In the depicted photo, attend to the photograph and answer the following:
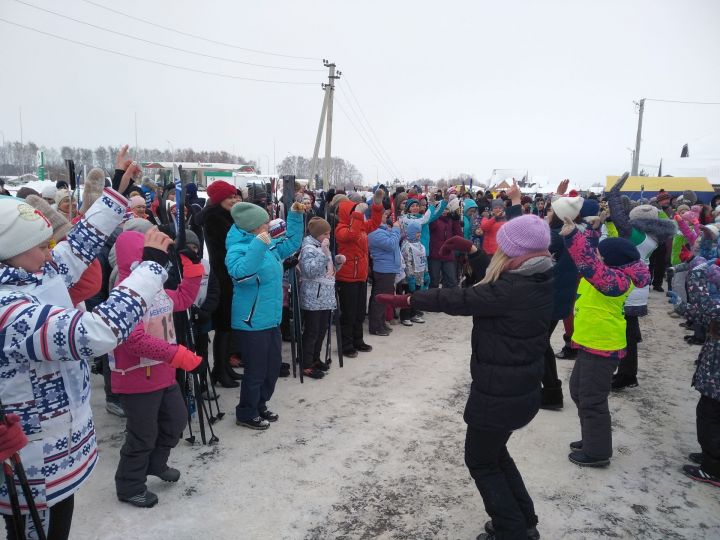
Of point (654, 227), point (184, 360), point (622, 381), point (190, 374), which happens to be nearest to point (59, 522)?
point (184, 360)

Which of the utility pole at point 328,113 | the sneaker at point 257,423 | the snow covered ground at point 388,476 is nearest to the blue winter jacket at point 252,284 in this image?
the sneaker at point 257,423

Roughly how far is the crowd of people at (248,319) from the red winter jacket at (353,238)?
2cm

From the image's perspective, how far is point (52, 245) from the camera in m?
2.50

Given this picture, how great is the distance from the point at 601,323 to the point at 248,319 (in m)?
2.91

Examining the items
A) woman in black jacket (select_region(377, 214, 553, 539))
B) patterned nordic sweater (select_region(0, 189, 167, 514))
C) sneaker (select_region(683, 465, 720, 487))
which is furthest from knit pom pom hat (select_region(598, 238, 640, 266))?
patterned nordic sweater (select_region(0, 189, 167, 514))

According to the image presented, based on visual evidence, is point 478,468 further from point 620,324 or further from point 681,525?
point 620,324

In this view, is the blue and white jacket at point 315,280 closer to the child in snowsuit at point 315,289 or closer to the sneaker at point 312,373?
the child in snowsuit at point 315,289

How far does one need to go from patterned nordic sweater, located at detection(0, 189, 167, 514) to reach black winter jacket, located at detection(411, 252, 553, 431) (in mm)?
1469

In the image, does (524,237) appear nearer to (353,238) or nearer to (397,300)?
(397,300)

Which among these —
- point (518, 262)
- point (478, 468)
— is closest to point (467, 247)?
point (518, 262)

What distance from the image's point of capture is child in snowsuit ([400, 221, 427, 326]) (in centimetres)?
812

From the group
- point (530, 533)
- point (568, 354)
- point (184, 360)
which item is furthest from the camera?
point (568, 354)

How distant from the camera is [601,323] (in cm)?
374

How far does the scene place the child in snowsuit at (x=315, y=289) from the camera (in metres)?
5.43
